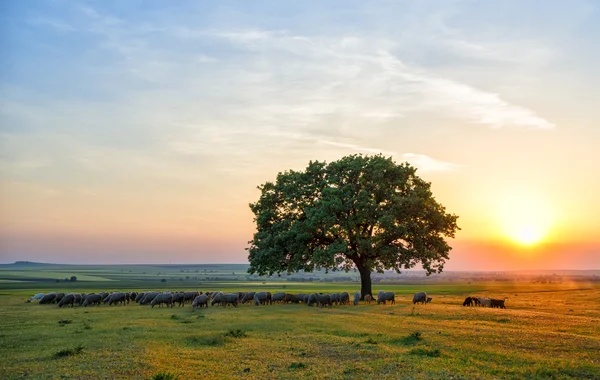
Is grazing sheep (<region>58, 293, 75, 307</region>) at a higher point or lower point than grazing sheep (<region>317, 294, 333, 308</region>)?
lower

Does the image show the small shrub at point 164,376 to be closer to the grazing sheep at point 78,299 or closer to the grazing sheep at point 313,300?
the grazing sheep at point 313,300

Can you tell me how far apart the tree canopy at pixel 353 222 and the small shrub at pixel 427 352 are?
24.9 metres

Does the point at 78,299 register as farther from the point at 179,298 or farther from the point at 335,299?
the point at 335,299

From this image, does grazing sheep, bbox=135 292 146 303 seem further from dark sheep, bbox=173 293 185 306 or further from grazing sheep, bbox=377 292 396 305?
grazing sheep, bbox=377 292 396 305

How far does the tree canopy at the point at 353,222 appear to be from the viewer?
45.6 meters

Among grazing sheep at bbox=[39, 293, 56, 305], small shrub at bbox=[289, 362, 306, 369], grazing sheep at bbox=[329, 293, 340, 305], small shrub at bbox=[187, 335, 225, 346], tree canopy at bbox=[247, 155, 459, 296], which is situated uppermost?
tree canopy at bbox=[247, 155, 459, 296]

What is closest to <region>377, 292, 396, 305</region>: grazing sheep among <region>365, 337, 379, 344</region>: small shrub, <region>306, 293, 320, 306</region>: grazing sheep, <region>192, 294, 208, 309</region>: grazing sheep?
<region>306, 293, 320, 306</region>: grazing sheep

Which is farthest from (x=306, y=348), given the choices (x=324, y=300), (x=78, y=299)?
(x=78, y=299)

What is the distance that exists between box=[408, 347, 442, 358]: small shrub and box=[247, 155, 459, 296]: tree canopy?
81.7 feet

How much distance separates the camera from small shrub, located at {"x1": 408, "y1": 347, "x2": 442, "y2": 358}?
1853 cm

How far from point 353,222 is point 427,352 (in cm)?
2699

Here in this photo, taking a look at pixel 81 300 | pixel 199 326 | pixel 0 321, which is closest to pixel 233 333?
pixel 199 326

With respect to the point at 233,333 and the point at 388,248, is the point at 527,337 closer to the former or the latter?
the point at 233,333

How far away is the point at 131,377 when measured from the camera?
14945mm
